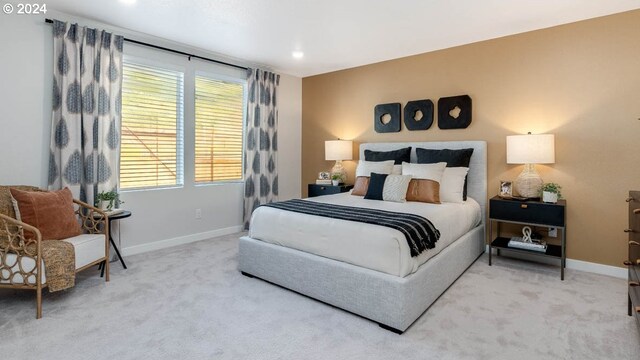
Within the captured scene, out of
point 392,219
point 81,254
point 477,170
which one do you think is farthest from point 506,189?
point 81,254

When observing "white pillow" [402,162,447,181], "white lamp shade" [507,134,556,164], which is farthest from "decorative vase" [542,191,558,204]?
"white pillow" [402,162,447,181]

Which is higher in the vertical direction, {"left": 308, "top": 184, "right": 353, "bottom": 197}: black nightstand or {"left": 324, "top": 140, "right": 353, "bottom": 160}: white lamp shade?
{"left": 324, "top": 140, "right": 353, "bottom": 160}: white lamp shade

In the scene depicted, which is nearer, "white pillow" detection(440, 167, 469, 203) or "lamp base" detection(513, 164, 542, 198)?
"lamp base" detection(513, 164, 542, 198)

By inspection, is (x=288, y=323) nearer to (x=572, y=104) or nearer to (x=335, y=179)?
(x=335, y=179)

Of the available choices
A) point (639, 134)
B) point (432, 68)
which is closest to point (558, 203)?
point (639, 134)

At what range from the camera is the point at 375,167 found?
167 inches

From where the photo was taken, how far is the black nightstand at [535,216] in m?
3.12

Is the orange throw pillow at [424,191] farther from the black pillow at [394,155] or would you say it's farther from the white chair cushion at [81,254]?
the white chair cushion at [81,254]

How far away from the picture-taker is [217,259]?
369 cm

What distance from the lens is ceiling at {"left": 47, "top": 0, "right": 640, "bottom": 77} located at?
303 centimetres

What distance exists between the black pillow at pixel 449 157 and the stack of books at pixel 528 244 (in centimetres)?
65

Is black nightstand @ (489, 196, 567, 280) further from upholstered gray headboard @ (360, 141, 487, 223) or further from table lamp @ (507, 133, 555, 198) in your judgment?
upholstered gray headboard @ (360, 141, 487, 223)

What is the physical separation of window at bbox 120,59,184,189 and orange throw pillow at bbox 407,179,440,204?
2.88m

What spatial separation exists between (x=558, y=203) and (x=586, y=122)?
0.87 m
